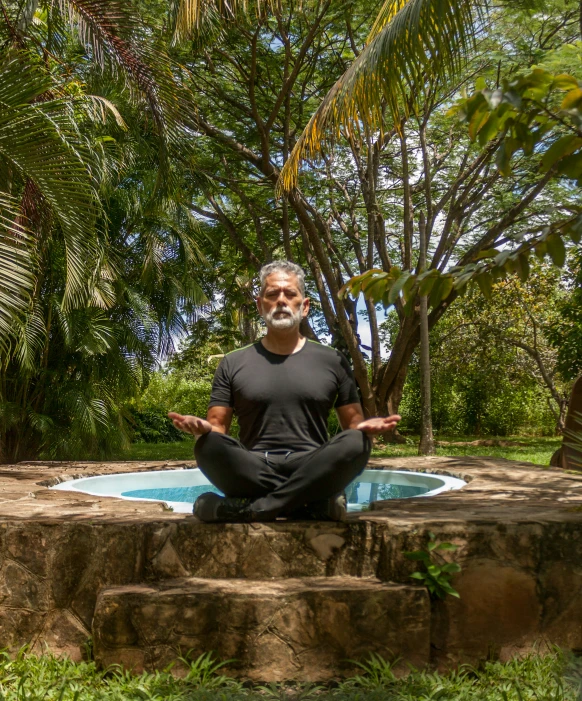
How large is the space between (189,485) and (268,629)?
4609 millimetres

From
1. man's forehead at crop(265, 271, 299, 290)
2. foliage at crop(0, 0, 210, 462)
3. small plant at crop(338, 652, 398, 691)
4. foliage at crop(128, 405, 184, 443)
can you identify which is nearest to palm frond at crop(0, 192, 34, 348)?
foliage at crop(0, 0, 210, 462)

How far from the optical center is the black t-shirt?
3488 millimetres

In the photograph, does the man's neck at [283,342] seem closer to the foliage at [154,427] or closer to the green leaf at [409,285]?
the green leaf at [409,285]

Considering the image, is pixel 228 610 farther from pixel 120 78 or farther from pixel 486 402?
pixel 486 402

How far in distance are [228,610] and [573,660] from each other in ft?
4.69

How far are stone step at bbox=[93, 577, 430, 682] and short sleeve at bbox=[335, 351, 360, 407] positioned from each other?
925 mm

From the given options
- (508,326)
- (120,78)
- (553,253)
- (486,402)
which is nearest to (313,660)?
(553,253)

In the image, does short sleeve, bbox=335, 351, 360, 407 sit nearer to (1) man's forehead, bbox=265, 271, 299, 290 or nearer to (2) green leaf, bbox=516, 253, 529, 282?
(1) man's forehead, bbox=265, 271, 299, 290

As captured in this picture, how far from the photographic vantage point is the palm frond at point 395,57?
5.27 metres

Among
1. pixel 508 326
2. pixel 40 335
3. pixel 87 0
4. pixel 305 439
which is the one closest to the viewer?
pixel 305 439

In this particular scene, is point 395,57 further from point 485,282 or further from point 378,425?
point 485,282

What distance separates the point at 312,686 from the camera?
2930 millimetres

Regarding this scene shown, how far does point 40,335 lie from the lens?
10414 millimetres

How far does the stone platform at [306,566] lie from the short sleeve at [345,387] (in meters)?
0.55
